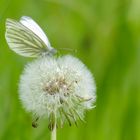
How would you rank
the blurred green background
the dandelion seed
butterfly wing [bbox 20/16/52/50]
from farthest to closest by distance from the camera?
the blurred green background < butterfly wing [bbox 20/16/52/50] < the dandelion seed

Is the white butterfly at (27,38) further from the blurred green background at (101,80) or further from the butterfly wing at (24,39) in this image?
the blurred green background at (101,80)

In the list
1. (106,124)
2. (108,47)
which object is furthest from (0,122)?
(108,47)

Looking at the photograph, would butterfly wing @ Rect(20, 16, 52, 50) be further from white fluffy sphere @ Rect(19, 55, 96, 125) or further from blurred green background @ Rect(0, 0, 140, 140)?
blurred green background @ Rect(0, 0, 140, 140)

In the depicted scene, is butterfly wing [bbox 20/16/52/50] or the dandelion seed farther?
butterfly wing [bbox 20/16/52/50]

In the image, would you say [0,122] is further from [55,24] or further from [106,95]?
[55,24]

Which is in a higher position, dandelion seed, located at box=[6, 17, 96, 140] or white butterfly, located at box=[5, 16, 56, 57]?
white butterfly, located at box=[5, 16, 56, 57]

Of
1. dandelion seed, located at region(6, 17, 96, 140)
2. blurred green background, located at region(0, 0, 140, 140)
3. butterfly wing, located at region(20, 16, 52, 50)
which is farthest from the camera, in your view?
blurred green background, located at region(0, 0, 140, 140)

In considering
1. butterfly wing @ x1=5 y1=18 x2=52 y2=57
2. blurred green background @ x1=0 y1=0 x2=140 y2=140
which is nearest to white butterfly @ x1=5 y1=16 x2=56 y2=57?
butterfly wing @ x1=5 y1=18 x2=52 y2=57
